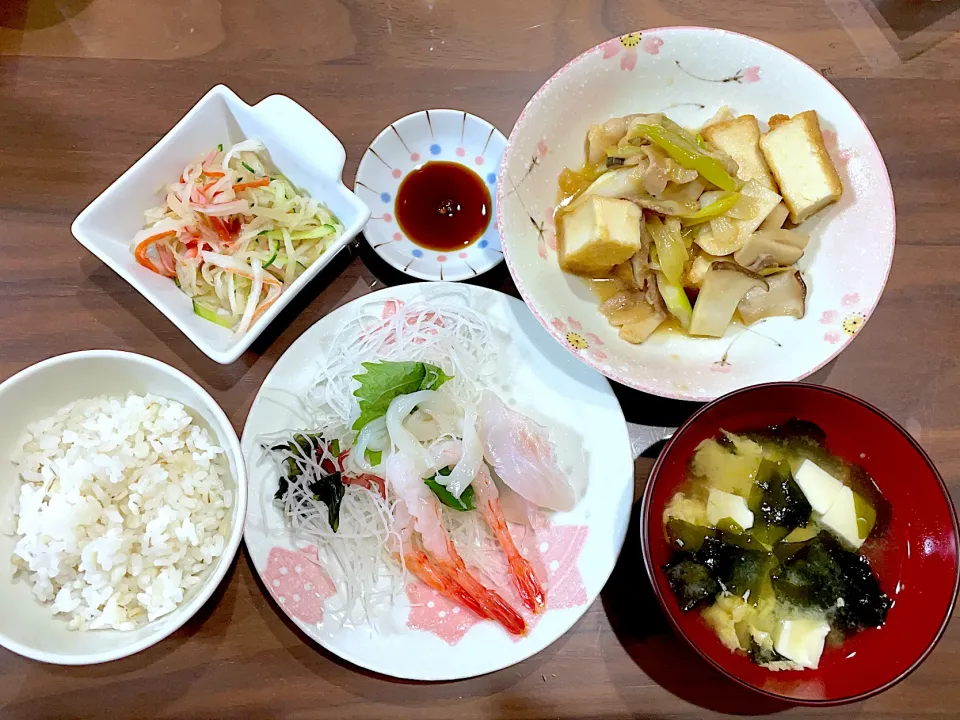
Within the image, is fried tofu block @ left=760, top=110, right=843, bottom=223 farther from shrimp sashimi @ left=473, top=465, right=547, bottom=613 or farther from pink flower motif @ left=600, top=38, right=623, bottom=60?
shrimp sashimi @ left=473, top=465, right=547, bottom=613

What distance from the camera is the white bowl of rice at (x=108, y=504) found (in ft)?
4.41

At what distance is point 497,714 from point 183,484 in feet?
2.95

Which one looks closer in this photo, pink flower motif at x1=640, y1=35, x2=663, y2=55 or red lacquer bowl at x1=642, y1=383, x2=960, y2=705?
red lacquer bowl at x1=642, y1=383, x2=960, y2=705

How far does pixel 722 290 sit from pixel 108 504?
56.6 inches

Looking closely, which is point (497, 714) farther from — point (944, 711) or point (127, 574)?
point (944, 711)

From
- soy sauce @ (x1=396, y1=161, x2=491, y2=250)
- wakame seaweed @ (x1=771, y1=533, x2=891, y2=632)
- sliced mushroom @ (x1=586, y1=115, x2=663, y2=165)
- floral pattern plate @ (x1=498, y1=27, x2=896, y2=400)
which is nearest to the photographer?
wakame seaweed @ (x1=771, y1=533, x2=891, y2=632)

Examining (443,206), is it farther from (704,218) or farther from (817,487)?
(817,487)

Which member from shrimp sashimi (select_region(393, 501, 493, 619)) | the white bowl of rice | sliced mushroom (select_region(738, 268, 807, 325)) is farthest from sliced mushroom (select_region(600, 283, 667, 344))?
the white bowl of rice

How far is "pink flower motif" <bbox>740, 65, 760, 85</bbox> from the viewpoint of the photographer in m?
1.68

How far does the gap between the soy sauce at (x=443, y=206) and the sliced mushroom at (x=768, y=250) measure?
659 millimetres

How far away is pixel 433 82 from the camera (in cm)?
184

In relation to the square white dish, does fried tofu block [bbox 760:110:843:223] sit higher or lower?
higher

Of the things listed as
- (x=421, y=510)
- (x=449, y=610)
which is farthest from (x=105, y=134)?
(x=449, y=610)

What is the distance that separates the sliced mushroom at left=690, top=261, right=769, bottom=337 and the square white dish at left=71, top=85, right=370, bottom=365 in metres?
0.82
